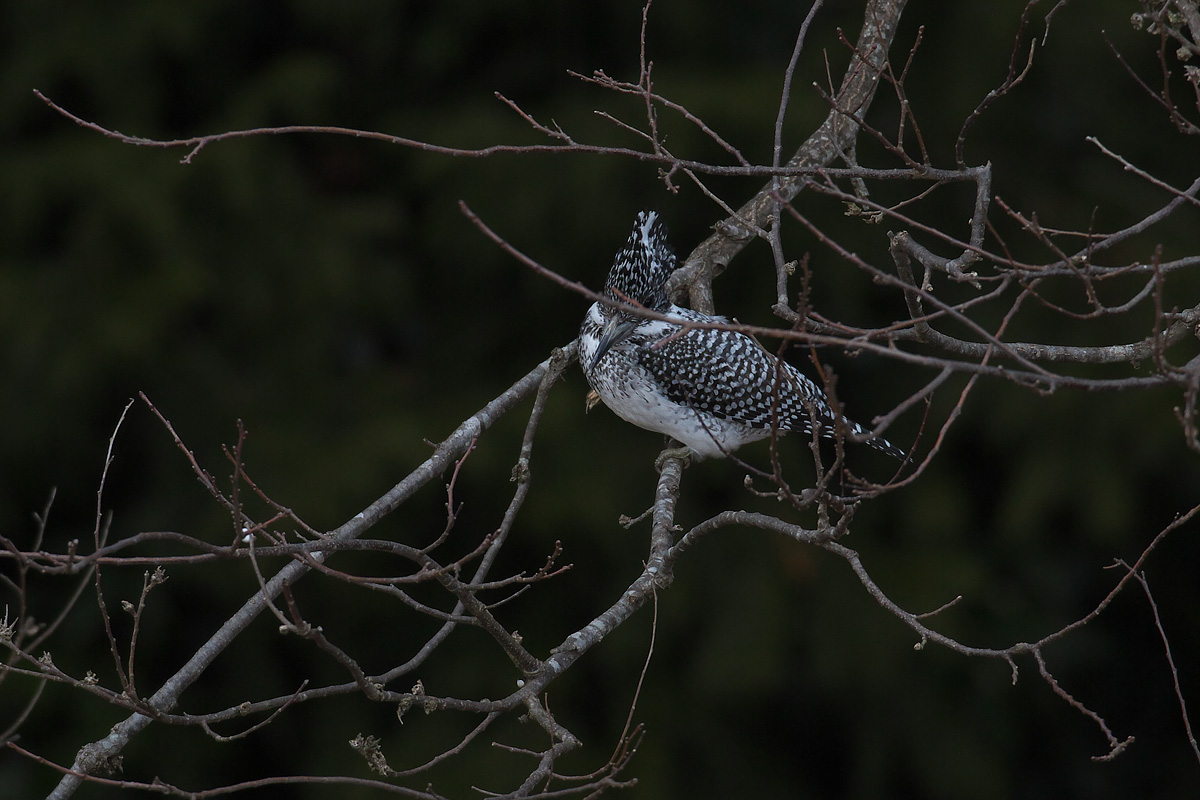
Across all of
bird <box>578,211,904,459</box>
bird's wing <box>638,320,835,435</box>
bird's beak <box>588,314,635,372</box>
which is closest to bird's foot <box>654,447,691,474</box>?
bird <box>578,211,904,459</box>

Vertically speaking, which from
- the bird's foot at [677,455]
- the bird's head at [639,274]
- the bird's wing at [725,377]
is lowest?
the bird's foot at [677,455]

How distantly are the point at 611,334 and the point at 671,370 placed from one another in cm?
27

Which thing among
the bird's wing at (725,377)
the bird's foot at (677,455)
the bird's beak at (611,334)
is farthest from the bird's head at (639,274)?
the bird's foot at (677,455)

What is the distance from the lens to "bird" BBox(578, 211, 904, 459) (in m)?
3.39

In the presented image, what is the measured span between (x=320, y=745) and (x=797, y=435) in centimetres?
251

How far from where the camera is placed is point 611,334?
3354 mm

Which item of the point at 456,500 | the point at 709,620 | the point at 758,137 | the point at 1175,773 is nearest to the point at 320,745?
the point at 456,500

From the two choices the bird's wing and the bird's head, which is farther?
the bird's wing

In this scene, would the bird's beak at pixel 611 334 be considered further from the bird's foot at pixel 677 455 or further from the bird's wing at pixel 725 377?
the bird's foot at pixel 677 455

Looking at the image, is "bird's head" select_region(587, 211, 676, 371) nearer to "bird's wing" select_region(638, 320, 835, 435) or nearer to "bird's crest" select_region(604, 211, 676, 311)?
"bird's crest" select_region(604, 211, 676, 311)

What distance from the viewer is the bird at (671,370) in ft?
11.1

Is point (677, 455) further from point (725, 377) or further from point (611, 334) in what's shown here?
point (611, 334)

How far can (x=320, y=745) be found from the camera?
4922 mm

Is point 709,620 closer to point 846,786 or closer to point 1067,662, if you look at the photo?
point 846,786
